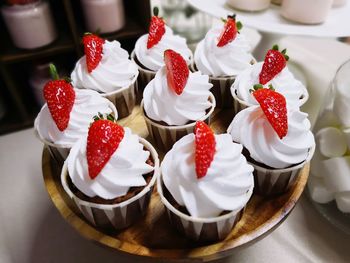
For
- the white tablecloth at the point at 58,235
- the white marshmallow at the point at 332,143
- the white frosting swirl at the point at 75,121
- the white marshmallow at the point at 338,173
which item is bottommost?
the white tablecloth at the point at 58,235

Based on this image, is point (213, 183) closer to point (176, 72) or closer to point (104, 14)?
point (176, 72)

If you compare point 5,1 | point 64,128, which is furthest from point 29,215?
point 5,1

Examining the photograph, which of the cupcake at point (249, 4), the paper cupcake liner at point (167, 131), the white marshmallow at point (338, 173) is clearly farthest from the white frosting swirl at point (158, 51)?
the white marshmallow at point (338, 173)

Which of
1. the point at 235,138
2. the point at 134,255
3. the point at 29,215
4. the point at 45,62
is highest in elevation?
the point at 235,138

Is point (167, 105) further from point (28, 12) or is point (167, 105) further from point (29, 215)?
point (28, 12)

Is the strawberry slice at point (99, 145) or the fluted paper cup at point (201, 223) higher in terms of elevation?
the strawberry slice at point (99, 145)

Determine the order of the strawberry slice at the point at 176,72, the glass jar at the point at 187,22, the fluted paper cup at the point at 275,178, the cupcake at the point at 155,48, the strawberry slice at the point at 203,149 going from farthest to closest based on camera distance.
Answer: the glass jar at the point at 187,22, the cupcake at the point at 155,48, the strawberry slice at the point at 176,72, the fluted paper cup at the point at 275,178, the strawberry slice at the point at 203,149

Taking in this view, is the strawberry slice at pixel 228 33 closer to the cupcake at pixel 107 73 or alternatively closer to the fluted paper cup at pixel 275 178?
the cupcake at pixel 107 73

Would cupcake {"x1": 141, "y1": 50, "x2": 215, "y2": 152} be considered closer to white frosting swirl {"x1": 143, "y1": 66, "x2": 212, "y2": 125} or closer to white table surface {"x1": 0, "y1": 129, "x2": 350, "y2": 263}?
white frosting swirl {"x1": 143, "y1": 66, "x2": 212, "y2": 125}
